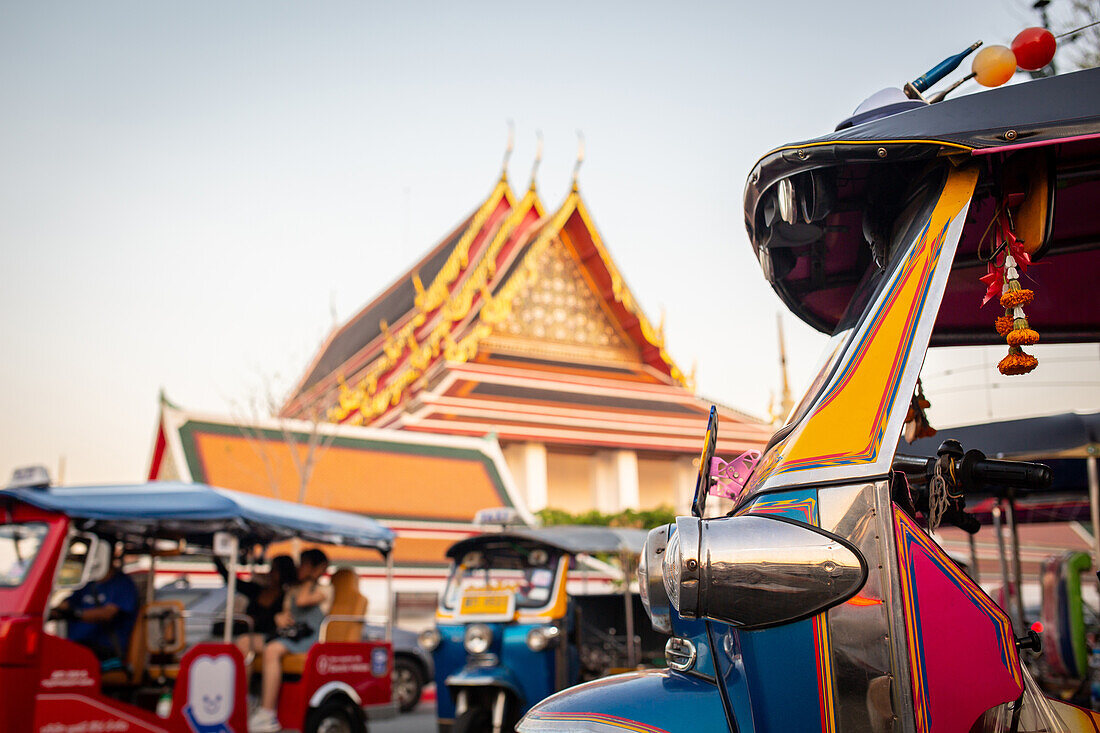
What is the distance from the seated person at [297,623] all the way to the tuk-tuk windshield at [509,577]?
3.63ft

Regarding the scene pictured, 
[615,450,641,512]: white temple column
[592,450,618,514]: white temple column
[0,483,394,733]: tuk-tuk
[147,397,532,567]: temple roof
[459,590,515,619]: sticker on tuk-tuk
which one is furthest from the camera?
[592,450,618,514]: white temple column

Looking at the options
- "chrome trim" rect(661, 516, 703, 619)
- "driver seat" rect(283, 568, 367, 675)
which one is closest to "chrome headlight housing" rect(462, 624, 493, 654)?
"driver seat" rect(283, 568, 367, 675)

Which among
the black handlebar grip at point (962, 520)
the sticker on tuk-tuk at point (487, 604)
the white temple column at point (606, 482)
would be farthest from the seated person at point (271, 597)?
the white temple column at point (606, 482)

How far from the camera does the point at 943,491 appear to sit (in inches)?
80.0

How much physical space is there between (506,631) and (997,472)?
549 cm

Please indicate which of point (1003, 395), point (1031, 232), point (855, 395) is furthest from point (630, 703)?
point (1003, 395)

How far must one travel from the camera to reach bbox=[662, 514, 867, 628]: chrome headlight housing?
1637mm

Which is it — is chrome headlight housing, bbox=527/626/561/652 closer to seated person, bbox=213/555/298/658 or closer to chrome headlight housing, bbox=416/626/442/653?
chrome headlight housing, bbox=416/626/442/653

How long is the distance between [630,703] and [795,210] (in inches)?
44.6

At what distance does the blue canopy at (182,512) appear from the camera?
5961mm

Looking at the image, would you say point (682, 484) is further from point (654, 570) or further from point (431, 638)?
point (654, 570)

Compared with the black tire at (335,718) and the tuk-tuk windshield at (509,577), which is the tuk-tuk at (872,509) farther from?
the black tire at (335,718)

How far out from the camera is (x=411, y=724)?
33.8 feet

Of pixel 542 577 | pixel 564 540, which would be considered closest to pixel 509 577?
pixel 542 577
